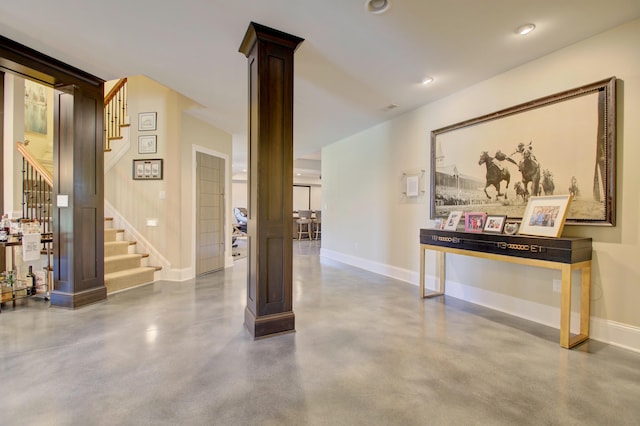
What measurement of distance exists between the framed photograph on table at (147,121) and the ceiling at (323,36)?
3.65 ft

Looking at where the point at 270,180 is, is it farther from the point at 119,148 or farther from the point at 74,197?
the point at 119,148

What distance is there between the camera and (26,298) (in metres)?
3.62

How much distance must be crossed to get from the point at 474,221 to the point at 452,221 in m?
0.35

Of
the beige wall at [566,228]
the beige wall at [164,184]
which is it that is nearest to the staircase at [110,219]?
the beige wall at [164,184]

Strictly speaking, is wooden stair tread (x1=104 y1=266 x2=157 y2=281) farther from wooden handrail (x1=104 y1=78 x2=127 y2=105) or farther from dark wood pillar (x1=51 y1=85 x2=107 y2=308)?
wooden handrail (x1=104 y1=78 x2=127 y2=105)

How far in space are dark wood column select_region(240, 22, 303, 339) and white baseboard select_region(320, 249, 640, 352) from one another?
228 centimetres

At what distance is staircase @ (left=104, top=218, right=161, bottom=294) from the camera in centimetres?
400

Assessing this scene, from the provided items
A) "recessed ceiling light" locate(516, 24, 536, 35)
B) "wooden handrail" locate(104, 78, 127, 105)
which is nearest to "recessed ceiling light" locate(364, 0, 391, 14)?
"recessed ceiling light" locate(516, 24, 536, 35)

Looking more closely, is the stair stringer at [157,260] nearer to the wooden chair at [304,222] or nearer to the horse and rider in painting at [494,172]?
the horse and rider in painting at [494,172]

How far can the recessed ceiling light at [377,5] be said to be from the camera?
2.16 metres

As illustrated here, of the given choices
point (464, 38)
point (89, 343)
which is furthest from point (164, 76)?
point (464, 38)

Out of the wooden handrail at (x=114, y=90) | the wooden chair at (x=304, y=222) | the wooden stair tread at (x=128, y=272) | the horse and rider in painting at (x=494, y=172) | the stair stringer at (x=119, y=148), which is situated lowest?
the wooden stair tread at (x=128, y=272)

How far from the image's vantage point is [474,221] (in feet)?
11.0

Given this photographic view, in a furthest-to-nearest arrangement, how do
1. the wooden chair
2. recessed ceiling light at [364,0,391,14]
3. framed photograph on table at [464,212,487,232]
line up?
the wooden chair < framed photograph on table at [464,212,487,232] < recessed ceiling light at [364,0,391,14]
